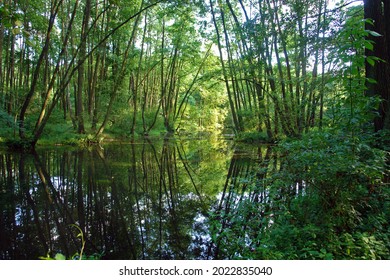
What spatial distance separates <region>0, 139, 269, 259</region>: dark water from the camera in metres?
3.14

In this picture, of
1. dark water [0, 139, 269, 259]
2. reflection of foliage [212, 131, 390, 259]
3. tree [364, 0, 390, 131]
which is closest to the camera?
reflection of foliage [212, 131, 390, 259]

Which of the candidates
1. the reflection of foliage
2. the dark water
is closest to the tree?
the reflection of foliage

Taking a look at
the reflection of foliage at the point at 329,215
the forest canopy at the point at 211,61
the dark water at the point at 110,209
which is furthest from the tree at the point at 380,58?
the dark water at the point at 110,209

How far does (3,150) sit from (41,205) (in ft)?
27.1

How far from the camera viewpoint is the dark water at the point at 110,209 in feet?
10.3

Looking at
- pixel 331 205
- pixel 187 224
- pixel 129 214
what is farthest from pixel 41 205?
pixel 331 205

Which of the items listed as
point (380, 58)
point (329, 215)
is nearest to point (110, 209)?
point (329, 215)

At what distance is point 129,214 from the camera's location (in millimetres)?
4270

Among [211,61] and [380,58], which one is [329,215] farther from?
[211,61]

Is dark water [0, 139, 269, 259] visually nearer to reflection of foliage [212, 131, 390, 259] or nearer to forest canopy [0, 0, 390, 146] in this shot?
reflection of foliage [212, 131, 390, 259]

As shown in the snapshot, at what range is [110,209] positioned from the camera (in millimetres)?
4457

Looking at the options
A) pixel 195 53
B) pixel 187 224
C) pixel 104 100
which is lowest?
pixel 187 224

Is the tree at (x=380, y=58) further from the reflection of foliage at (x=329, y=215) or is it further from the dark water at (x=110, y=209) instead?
the dark water at (x=110, y=209)
